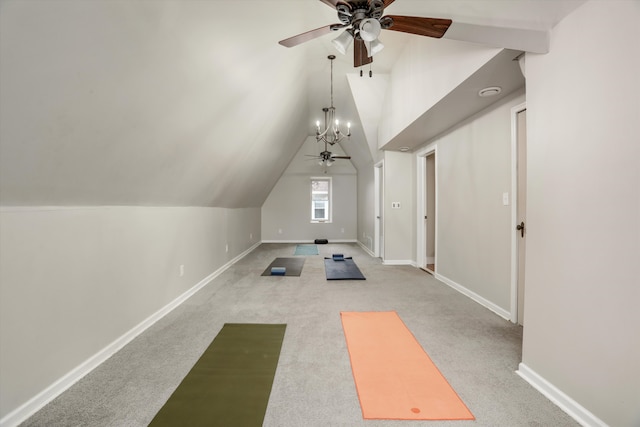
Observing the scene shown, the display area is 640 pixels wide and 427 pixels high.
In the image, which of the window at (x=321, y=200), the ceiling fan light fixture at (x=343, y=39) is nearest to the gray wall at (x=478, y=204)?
the ceiling fan light fixture at (x=343, y=39)

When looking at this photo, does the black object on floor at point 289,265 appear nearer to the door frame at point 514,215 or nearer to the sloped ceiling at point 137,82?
the sloped ceiling at point 137,82

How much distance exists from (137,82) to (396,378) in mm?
2410

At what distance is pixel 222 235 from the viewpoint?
5086mm

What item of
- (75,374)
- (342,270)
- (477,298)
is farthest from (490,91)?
(75,374)

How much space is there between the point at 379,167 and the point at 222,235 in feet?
11.3

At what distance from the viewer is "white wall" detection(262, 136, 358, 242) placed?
28.7 ft

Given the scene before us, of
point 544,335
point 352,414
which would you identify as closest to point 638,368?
point 544,335

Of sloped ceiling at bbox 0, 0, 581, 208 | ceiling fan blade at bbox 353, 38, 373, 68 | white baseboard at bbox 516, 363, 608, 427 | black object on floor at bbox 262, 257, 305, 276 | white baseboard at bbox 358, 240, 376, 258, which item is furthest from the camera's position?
white baseboard at bbox 358, 240, 376, 258

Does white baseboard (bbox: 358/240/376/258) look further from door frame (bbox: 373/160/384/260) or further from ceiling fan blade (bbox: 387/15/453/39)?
ceiling fan blade (bbox: 387/15/453/39)

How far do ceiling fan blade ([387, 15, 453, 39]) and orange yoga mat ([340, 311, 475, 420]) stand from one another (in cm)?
217

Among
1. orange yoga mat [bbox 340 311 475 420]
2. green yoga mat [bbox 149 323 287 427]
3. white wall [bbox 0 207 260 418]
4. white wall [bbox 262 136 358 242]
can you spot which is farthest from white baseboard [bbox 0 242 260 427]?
white wall [bbox 262 136 358 242]

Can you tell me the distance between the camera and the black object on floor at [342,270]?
4.38 metres

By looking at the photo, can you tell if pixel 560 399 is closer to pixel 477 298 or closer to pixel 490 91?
pixel 477 298

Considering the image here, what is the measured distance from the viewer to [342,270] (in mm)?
4898
